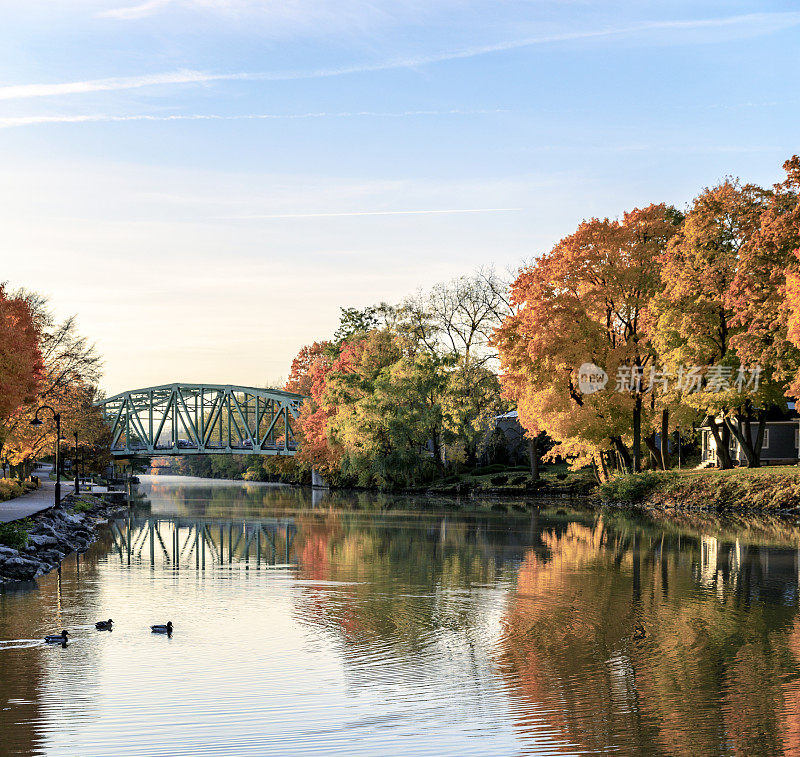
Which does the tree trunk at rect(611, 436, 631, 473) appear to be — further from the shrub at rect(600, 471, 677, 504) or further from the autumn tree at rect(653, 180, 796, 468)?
the autumn tree at rect(653, 180, 796, 468)

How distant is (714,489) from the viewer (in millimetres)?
47594

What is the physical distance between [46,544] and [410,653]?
1706cm

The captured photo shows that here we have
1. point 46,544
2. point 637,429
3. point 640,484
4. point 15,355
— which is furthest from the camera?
point 637,429

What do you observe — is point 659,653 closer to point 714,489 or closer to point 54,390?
point 714,489

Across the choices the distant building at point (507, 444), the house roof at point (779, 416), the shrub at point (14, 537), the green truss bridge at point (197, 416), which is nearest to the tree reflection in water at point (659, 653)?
the shrub at point (14, 537)

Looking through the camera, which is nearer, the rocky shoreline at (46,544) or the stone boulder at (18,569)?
the stone boulder at (18,569)

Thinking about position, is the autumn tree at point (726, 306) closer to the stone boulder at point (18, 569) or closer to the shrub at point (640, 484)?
the shrub at point (640, 484)

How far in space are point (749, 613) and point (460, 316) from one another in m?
55.7

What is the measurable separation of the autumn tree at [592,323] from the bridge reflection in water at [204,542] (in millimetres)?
15286

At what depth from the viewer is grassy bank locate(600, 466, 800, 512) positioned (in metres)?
44.6

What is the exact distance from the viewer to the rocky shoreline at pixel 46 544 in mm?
23875

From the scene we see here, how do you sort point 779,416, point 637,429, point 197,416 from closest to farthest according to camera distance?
point 637,429
point 779,416
point 197,416

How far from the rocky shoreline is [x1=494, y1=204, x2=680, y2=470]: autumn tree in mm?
23004

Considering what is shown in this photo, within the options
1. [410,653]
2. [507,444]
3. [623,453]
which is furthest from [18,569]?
[507,444]
